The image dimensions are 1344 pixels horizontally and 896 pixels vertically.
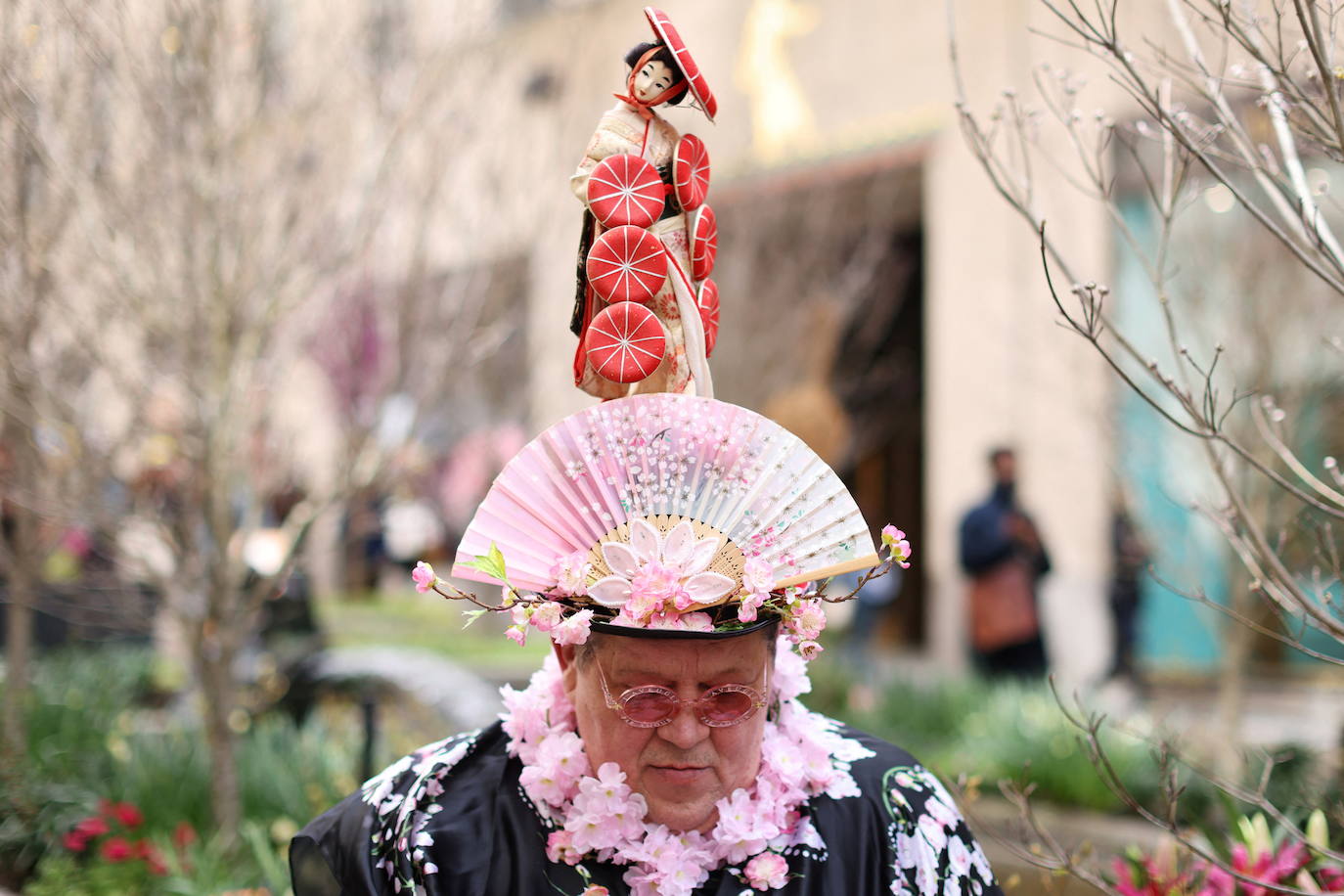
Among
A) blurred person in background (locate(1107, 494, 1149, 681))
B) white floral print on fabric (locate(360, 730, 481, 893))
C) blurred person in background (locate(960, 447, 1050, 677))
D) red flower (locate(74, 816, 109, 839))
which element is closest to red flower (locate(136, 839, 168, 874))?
red flower (locate(74, 816, 109, 839))

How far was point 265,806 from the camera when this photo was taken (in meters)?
4.70

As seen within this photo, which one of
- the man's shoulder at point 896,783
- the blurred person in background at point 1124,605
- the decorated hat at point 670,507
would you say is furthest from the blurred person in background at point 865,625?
the decorated hat at point 670,507

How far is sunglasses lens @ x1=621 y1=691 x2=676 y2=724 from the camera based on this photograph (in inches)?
86.7

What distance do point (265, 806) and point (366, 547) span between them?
10.8m

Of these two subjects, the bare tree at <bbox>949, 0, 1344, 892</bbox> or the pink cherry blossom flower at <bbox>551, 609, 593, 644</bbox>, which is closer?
the pink cherry blossom flower at <bbox>551, 609, 593, 644</bbox>

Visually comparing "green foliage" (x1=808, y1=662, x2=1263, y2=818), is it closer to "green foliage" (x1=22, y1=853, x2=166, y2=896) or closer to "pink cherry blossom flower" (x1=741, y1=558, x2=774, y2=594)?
"pink cherry blossom flower" (x1=741, y1=558, x2=774, y2=594)

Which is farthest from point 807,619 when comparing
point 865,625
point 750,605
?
point 865,625

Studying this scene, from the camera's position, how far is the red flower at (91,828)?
4.27 metres

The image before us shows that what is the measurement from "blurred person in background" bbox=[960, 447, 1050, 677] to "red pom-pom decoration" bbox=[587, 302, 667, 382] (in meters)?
5.79

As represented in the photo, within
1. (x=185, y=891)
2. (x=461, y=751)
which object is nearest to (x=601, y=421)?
(x=461, y=751)

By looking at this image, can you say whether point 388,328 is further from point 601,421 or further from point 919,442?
point 919,442

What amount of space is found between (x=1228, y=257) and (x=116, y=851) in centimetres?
555

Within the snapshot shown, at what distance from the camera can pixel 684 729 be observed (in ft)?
7.26

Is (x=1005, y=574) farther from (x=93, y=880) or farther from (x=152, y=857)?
(x=93, y=880)
